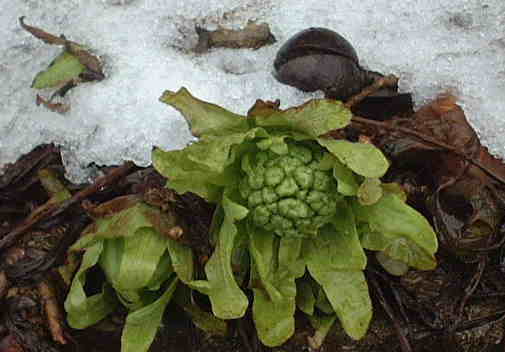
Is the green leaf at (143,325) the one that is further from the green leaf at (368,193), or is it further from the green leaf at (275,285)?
the green leaf at (368,193)

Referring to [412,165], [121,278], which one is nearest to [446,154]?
[412,165]

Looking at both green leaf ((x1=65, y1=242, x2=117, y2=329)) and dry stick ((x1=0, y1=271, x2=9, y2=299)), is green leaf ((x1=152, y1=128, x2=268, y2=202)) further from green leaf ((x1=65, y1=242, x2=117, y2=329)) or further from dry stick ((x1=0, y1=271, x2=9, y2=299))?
dry stick ((x1=0, y1=271, x2=9, y2=299))

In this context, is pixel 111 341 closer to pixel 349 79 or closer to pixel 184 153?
pixel 184 153

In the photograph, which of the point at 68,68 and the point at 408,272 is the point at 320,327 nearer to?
the point at 408,272

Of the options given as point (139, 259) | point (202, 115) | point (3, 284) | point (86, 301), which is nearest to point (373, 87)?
point (202, 115)

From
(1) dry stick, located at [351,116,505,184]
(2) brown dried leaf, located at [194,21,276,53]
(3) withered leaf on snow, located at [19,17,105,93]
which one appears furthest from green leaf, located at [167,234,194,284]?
(2) brown dried leaf, located at [194,21,276,53]

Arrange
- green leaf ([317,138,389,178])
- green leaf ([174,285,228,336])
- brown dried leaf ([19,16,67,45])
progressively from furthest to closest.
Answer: brown dried leaf ([19,16,67,45]) → green leaf ([174,285,228,336]) → green leaf ([317,138,389,178])

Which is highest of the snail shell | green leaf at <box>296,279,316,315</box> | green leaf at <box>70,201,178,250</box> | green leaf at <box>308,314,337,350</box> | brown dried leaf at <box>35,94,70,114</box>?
the snail shell
